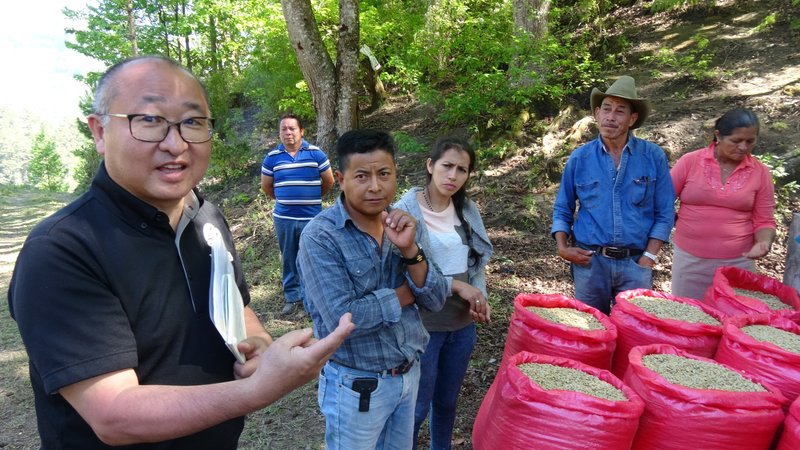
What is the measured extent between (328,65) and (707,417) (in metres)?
8.03

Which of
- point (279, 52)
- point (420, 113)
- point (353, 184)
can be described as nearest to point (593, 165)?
point (353, 184)

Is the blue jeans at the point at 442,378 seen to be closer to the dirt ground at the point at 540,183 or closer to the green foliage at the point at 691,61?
the dirt ground at the point at 540,183

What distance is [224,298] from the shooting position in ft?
4.58

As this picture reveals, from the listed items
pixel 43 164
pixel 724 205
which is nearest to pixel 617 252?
pixel 724 205

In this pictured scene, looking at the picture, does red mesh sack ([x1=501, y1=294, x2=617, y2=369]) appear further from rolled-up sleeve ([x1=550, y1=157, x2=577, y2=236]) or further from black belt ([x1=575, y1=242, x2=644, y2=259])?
rolled-up sleeve ([x1=550, y1=157, x2=577, y2=236])

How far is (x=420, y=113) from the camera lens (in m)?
10.5

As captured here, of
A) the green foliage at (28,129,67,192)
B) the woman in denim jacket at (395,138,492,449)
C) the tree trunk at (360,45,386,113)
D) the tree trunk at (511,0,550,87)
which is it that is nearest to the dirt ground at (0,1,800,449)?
the woman in denim jacket at (395,138,492,449)

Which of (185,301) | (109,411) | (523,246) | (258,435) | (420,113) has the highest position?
(420,113)

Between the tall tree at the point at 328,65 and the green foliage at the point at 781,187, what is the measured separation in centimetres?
633

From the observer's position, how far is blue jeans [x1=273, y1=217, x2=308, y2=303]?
17.3 ft

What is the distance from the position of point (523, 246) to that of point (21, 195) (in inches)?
977

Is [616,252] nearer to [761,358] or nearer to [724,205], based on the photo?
[724,205]

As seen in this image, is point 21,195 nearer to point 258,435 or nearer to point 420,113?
point 420,113

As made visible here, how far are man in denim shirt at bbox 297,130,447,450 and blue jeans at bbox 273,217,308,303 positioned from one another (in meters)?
3.16
